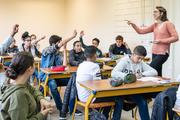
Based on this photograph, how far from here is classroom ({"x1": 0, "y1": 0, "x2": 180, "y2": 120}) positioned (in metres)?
1.89

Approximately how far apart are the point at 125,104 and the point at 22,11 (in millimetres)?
8135

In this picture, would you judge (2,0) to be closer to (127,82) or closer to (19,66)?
(127,82)

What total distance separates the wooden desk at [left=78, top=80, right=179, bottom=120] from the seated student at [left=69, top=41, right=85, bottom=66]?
1.83m

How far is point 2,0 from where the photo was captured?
1066cm

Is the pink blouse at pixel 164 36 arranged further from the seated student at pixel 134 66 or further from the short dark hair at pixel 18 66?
the short dark hair at pixel 18 66

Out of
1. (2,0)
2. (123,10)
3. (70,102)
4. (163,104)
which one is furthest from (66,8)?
(163,104)

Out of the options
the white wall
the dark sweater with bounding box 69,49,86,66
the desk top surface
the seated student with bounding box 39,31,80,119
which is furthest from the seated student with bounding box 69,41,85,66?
the white wall

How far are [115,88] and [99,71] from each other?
0.61 metres

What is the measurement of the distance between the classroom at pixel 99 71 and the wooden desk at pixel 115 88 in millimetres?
11

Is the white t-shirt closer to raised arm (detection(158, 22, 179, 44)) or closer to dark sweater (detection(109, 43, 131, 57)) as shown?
raised arm (detection(158, 22, 179, 44))

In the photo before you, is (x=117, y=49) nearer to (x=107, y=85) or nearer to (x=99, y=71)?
(x=99, y=71)

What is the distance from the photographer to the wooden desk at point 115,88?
3215mm

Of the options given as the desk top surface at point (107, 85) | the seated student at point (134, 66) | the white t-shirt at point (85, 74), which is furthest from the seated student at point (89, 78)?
the seated student at point (134, 66)

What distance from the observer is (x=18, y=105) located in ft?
5.63
